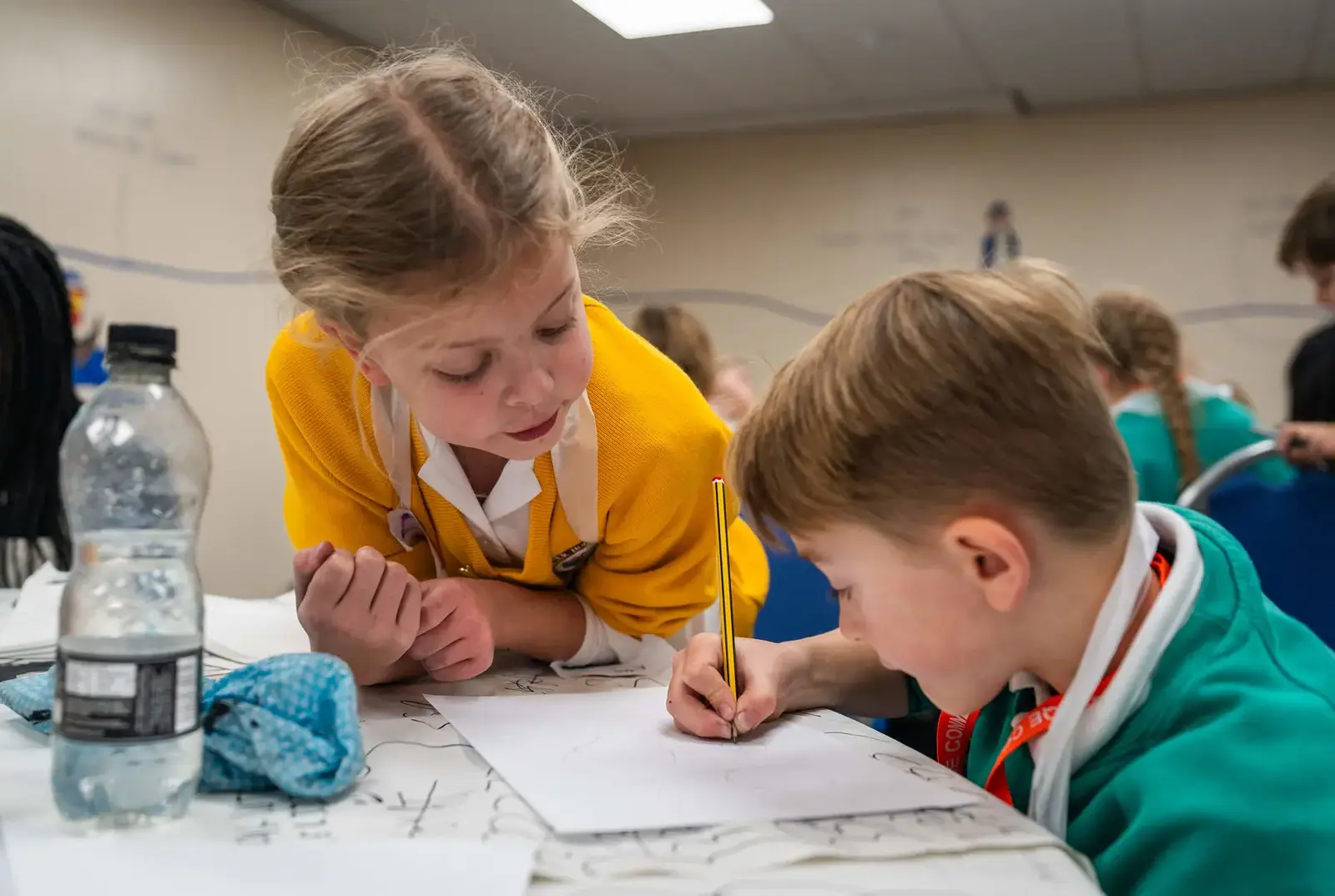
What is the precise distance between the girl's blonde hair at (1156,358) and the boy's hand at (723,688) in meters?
1.55

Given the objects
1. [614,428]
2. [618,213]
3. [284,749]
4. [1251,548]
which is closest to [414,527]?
[614,428]

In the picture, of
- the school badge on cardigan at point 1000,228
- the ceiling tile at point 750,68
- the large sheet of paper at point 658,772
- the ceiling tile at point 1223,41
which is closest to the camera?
the large sheet of paper at point 658,772

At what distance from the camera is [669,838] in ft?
1.65

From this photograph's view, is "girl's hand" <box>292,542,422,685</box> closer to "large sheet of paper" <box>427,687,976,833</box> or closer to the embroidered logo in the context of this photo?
"large sheet of paper" <box>427,687,976,833</box>

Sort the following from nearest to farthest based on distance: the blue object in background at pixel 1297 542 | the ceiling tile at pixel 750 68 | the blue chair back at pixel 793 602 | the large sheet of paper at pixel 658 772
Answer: the large sheet of paper at pixel 658 772 → the blue chair back at pixel 793 602 → the blue object in background at pixel 1297 542 → the ceiling tile at pixel 750 68

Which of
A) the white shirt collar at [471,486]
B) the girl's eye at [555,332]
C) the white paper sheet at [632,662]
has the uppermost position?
the girl's eye at [555,332]

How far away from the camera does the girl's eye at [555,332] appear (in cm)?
77

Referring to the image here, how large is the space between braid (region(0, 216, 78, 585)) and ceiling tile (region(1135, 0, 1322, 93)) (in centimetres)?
288

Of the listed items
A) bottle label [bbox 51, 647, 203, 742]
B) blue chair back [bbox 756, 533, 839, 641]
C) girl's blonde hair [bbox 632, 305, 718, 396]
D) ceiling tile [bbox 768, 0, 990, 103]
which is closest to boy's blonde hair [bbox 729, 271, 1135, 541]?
bottle label [bbox 51, 647, 203, 742]

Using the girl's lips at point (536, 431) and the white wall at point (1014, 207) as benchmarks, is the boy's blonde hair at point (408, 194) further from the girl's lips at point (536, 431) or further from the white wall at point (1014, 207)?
the white wall at point (1014, 207)

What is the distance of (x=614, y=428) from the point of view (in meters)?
0.89

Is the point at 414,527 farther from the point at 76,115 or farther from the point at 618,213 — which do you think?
the point at 76,115

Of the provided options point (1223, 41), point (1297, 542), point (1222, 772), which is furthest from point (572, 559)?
point (1223, 41)

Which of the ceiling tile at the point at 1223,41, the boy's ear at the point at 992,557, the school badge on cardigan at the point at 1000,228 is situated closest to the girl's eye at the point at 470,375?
the boy's ear at the point at 992,557
